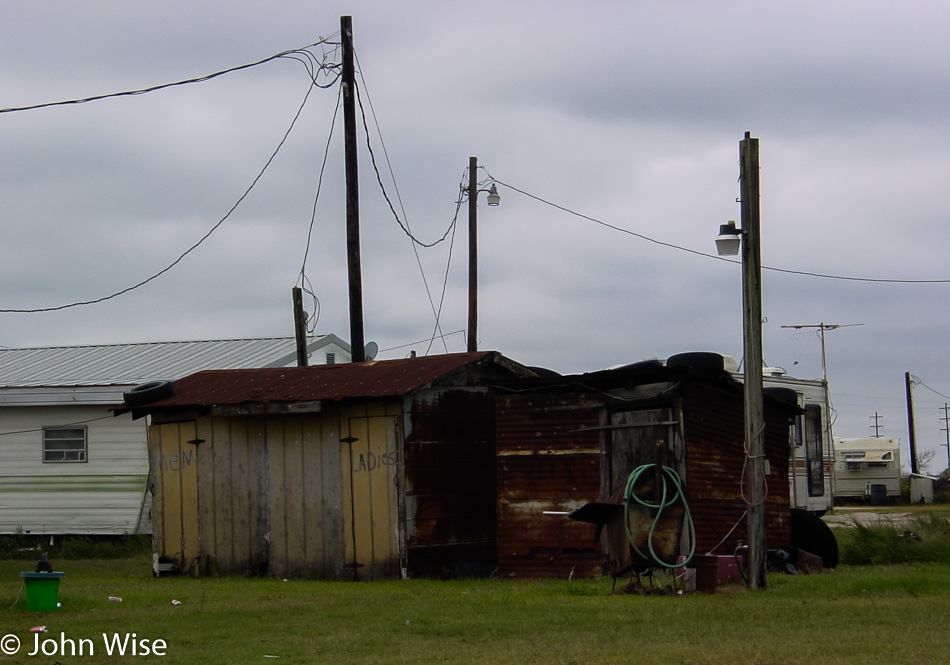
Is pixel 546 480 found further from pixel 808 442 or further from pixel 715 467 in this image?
pixel 808 442

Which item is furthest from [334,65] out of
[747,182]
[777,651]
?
[777,651]

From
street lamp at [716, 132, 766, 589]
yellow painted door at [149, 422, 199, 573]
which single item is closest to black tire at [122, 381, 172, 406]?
yellow painted door at [149, 422, 199, 573]

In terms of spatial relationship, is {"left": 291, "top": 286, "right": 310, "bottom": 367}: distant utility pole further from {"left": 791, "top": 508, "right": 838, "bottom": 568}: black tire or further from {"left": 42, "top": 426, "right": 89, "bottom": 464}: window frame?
{"left": 791, "top": 508, "right": 838, "bottom": 568}: black tire

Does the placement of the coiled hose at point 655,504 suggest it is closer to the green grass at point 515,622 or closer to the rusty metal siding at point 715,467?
the green grass at point 515,622

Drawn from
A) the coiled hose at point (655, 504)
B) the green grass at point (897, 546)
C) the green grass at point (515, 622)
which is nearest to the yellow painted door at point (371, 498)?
the green grass at point (515, 622)

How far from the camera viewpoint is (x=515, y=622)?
10.5 meters

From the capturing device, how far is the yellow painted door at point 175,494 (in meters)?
17.6

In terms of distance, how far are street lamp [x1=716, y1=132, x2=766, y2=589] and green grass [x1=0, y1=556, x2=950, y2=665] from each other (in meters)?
1.09

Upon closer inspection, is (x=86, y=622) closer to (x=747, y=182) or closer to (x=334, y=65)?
(x=747, y=182)

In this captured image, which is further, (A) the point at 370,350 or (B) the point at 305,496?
(A) the point at 370,350

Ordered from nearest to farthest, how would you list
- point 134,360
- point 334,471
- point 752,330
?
1. point 752,330
2. point 334,471
3. point 134,360

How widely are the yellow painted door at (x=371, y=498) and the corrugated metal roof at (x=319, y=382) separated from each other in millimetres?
551

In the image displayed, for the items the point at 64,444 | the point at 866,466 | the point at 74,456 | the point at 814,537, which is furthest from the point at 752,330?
the point at 866,466

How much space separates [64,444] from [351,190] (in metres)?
9.47
